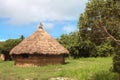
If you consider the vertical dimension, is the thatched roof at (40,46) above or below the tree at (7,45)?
below

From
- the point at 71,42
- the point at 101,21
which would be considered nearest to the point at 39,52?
the point at 101,21

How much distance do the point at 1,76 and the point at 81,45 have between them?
2186cm

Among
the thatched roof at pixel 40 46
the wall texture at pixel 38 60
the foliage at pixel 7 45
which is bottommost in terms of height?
the wall texture at pixel 38 60

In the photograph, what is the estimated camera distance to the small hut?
103 ft

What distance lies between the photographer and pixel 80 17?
18516 millimetres

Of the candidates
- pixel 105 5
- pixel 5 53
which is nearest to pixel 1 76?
pixel 105 5

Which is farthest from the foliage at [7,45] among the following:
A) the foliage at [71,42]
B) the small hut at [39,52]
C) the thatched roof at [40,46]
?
the thatched roof at [40,46]

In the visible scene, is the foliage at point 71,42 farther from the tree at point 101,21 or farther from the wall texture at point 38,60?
the tree at point 101,21

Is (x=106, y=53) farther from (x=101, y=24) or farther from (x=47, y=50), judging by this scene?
(x=101, y=24)

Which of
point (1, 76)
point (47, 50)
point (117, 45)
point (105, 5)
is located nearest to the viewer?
point (105, 5)

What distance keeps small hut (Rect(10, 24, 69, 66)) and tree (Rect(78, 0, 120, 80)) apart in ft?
42.4

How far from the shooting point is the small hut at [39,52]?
3150 centimetres

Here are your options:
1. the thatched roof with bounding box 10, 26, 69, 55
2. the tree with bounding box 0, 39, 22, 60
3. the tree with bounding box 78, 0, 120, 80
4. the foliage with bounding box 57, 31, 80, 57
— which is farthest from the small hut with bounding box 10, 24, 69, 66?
the tree with bounding box 78, 0, 120, 80

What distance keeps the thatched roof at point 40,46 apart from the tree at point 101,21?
12859mm
